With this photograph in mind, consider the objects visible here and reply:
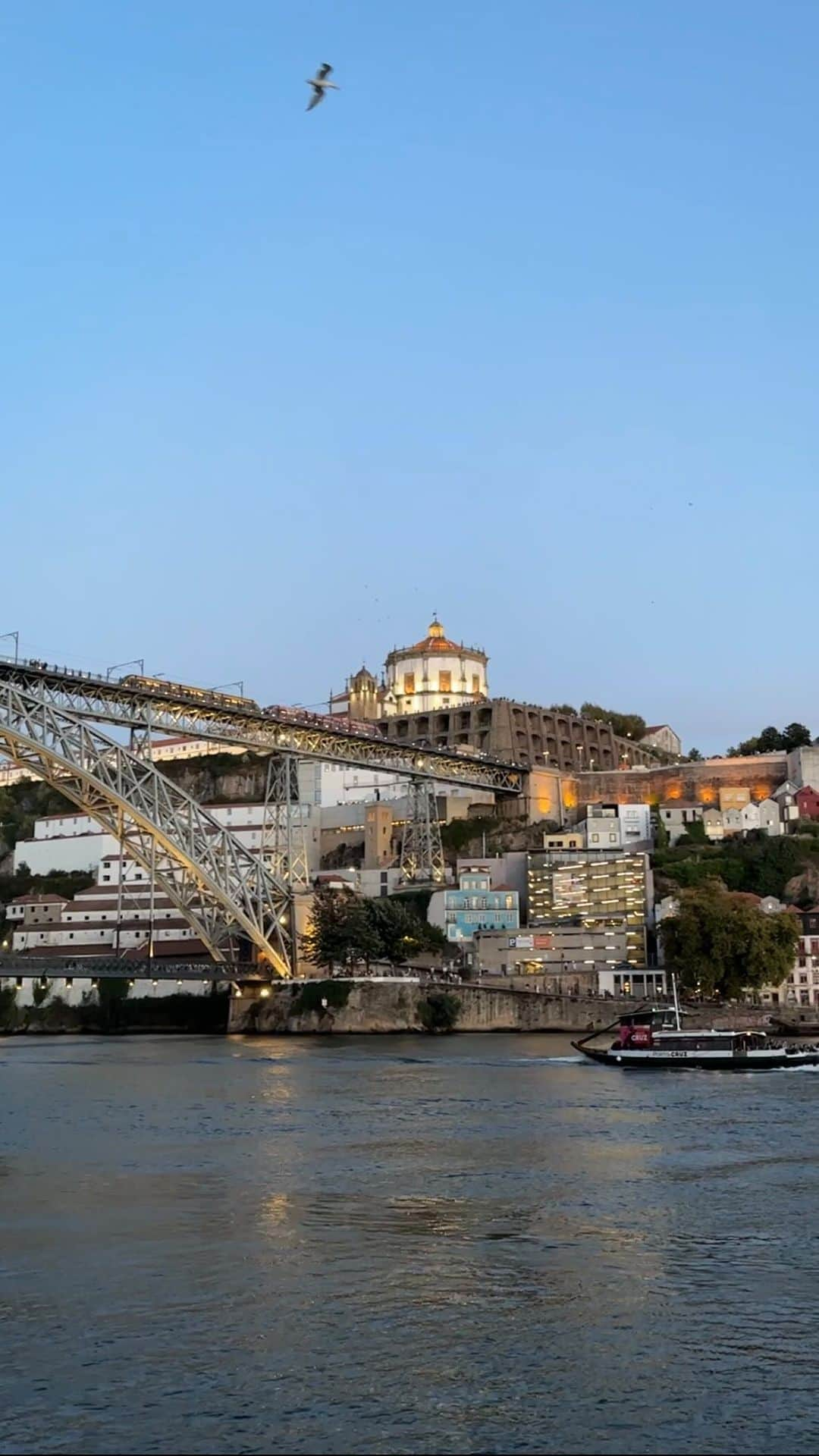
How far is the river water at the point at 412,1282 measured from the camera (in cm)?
1138

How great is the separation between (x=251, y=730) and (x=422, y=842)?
59.5 feet

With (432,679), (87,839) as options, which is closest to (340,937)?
(87,839)

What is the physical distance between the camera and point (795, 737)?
10181 cm

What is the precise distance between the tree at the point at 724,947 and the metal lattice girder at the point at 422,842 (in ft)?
60.3

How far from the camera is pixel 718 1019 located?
60562mm

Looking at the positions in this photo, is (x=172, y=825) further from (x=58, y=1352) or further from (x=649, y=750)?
(x=649, y=750)

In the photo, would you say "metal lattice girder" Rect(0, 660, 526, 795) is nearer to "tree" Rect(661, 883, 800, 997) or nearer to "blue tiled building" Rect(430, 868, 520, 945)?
"blue tiled building" Rect(430, 868, 520, 945)

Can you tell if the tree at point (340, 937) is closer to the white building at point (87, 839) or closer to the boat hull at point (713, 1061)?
the white building at point (87, 839)

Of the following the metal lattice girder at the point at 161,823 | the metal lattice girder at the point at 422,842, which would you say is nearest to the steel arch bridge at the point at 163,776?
the metal lattice girder at the point at 161,823

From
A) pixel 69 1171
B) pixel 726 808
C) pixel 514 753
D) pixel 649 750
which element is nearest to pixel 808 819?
pixel 726 808

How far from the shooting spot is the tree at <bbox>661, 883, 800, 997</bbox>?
62.0 metres

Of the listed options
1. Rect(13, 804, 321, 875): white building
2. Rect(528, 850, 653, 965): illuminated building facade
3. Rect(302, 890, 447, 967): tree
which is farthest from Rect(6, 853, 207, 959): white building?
Rect(528, 850, 653, 965): illuminated building facade

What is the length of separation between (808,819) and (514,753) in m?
21.2

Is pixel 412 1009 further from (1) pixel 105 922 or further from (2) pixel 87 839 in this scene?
(2) pixel 87 839
